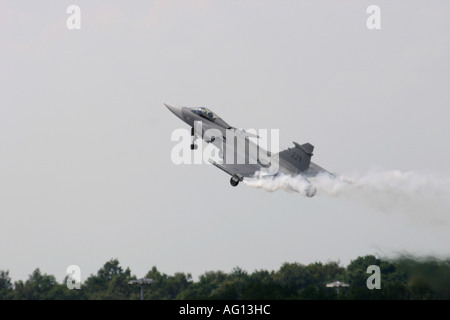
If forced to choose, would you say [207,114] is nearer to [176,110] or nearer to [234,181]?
[176,110]

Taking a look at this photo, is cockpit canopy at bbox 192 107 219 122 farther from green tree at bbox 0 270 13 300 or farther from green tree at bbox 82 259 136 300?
green tree at bbox 0 270 13 300

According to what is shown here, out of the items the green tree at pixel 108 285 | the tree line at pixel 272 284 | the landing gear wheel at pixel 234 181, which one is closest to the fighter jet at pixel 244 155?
the landing gear wheel at pixel 234 181

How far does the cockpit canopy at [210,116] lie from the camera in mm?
62088

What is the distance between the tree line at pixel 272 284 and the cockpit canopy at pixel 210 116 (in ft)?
41.1

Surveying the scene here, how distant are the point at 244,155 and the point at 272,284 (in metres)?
12.0

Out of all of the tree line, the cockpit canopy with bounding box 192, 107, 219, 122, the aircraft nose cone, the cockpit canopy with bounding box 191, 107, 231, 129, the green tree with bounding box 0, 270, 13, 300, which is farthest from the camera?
Result: the green tree with bounding box 0, 270, 13, 300

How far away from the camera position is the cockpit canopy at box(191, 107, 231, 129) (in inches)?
2444

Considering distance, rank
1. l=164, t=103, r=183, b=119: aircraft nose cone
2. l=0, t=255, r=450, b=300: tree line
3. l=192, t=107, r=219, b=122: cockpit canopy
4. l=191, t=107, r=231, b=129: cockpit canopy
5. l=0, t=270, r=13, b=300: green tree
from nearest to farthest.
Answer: l=0, t=255, r=450, b=300: tree line, l=191, t=107, r=231, b=129: cockpit canopy, l=192, t=107, r=219, b=122: cockpit canopy, l=164, t=103, r=183, b=119: aircraft nose cone, l=0, t=270, r=13, b=300: green tree

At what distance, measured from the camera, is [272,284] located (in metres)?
65.0

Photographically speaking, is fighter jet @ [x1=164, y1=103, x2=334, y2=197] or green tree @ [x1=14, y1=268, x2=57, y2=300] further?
green tree @ [x1=14, y1=268, x2=57, y2=300]

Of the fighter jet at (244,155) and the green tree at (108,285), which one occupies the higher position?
the fighter jet at (244,155)

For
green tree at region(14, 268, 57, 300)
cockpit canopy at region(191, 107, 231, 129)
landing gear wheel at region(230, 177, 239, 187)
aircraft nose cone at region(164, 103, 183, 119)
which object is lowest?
green tree at region(14, 268, 57, 300)

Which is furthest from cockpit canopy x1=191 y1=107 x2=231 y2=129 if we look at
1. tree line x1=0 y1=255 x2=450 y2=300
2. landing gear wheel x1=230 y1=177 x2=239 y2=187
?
tree line x1=0 y1=255 x2=450 y2=300

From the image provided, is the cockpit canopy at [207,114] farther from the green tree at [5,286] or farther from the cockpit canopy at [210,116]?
the green tree at [5,286]
